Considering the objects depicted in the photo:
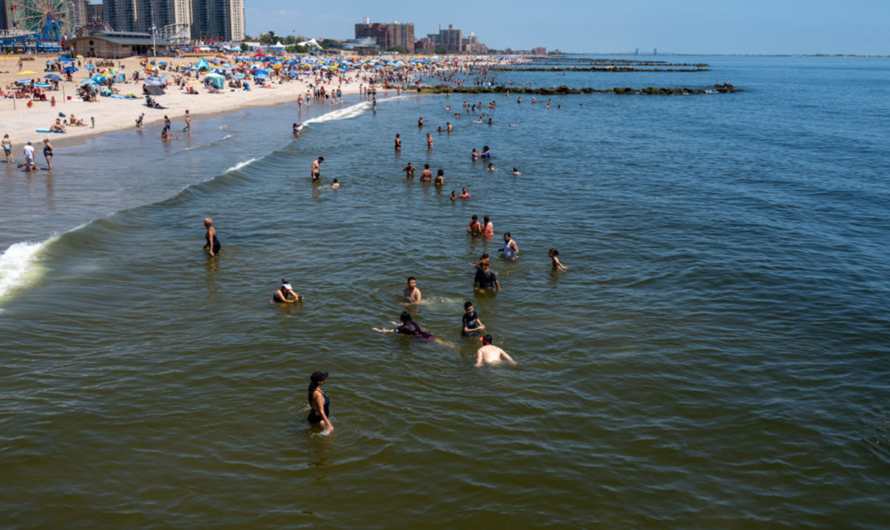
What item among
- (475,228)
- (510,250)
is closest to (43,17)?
(475,228)

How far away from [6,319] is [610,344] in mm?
15386

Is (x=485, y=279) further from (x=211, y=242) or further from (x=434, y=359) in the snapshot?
(x=211, y=242)

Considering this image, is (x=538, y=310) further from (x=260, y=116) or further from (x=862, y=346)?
(x=260, y=116)

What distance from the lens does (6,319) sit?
16.4 metres

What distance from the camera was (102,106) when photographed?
59.2m

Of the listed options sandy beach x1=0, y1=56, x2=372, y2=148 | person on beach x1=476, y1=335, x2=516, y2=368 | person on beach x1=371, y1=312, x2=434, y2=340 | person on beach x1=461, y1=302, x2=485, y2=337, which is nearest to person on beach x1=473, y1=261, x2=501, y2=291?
person on beach x1=461, y1=302, x2=485, y2=337

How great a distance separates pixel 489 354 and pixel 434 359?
1.33 m

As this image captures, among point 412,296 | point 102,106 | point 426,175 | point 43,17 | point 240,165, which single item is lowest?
point 412,296

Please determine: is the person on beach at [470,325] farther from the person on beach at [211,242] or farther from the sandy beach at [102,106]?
the sandy beach at [102,106]

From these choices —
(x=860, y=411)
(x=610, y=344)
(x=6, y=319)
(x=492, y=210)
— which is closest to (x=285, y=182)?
(x=492, y=210)

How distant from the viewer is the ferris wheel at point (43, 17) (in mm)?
128000

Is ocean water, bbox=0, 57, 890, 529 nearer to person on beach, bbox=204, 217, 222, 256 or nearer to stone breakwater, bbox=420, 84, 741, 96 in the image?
person on beach, bbox=204, 217, 222, 256

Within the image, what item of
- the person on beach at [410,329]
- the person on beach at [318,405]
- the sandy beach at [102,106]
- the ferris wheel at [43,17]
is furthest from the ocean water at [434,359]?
the ferris wheel at [43,17]

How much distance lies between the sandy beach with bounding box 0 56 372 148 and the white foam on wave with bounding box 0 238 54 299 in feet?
66.5
